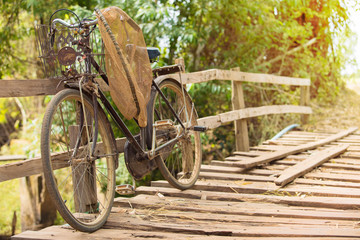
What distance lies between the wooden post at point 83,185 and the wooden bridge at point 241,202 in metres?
0.17

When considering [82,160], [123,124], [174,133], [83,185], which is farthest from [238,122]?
[82,160]

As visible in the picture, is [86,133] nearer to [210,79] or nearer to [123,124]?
[123,124]

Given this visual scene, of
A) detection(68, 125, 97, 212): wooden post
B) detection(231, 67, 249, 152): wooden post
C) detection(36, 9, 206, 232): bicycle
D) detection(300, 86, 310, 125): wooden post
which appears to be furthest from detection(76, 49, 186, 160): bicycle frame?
detection(300, 86, 310, 125): wooden post

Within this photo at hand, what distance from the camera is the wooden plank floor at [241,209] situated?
2.32 metres

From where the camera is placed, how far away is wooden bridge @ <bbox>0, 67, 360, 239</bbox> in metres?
2.35

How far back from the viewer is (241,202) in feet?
10.1

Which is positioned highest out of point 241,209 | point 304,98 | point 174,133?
point 304,98

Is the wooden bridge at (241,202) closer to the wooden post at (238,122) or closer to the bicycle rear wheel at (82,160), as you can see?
the bicycle rear wheel at (82,160)

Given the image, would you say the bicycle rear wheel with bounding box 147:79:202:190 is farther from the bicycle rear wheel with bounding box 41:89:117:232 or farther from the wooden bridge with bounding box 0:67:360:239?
the bicycle rear wheel with bounding box 41:89:117:232

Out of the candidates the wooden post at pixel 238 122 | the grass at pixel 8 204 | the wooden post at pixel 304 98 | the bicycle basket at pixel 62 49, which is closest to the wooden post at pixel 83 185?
the bicycle basket at pixel 62 49

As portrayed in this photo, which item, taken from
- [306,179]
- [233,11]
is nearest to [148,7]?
[233,11]

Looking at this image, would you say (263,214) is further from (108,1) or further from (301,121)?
(301,121)

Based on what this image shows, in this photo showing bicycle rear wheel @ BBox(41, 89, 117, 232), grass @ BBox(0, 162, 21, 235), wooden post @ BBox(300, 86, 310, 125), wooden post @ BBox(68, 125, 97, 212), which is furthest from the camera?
grass @ BBox(0, 162, 21, 235)

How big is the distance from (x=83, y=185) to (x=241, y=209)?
3.34 ft
